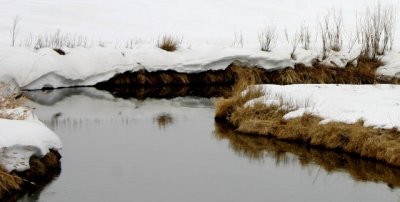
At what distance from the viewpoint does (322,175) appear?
1185 cm

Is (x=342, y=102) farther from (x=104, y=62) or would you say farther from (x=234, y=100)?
(x=104, y=62)

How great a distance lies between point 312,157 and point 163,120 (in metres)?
4.77

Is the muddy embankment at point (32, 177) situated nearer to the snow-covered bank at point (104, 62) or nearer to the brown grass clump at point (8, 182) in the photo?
the brown grass clump at point (8, 182)

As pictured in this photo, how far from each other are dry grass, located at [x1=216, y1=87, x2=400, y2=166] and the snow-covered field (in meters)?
6.26

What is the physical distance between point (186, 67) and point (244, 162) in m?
10.1

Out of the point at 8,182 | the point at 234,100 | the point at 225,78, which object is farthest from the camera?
the point at 225,78

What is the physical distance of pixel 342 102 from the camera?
49.4 feet

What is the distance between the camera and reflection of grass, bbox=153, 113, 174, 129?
16.0m

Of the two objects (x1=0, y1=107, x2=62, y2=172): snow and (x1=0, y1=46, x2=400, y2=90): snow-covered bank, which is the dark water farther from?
(x1=0, y1=46, x2=400, y2=90): snow-covered bank

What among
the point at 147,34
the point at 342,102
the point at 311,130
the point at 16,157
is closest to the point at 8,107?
the point at 16,157

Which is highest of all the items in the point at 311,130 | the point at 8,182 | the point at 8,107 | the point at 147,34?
the point at 147,34

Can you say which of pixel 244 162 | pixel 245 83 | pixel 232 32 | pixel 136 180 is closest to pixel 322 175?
pixel 244 162

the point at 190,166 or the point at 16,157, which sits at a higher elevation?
the point at 16,157

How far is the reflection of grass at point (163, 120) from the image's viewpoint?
1595cm
